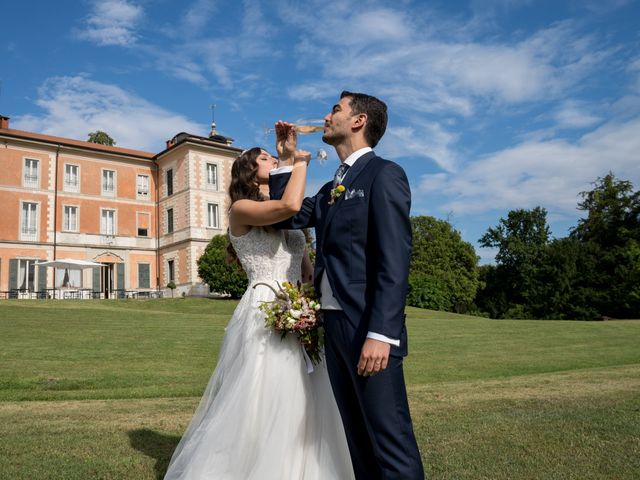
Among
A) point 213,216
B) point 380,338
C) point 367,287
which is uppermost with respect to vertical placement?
point 213,216

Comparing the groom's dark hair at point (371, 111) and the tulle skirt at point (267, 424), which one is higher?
the groom's dark hair at point (371, 111)

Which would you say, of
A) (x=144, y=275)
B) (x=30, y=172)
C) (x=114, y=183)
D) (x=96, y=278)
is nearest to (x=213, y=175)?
(x=114, y=183)

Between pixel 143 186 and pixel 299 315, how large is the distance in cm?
4771

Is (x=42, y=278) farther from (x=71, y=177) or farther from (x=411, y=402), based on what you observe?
(x=411, y=402)

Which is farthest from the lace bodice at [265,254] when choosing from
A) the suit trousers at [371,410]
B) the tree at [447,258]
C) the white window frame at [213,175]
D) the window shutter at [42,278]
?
the tree at [447,258]

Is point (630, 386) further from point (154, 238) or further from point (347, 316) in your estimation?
point (154, 238)

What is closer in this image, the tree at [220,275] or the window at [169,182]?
the tree at [220,275]

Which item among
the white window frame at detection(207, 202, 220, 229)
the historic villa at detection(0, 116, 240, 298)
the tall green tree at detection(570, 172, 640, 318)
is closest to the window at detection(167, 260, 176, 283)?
the historic villa at detection(0, 116, 240, 298)

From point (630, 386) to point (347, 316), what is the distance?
301 inches

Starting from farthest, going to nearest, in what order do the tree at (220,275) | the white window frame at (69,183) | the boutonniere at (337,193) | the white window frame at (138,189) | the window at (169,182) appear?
the white window frame at (138,189) → the window at (169,182) → the white window frame at (69,183) → the tree at (220,275) → the boutonniere at (337,193)

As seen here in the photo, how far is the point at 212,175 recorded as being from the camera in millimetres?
46531

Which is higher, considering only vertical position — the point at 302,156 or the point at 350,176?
the point at 302,156

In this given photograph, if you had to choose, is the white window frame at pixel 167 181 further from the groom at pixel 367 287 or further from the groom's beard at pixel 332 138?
the groom at pixel 367 287

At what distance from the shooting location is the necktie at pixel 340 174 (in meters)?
3.38
